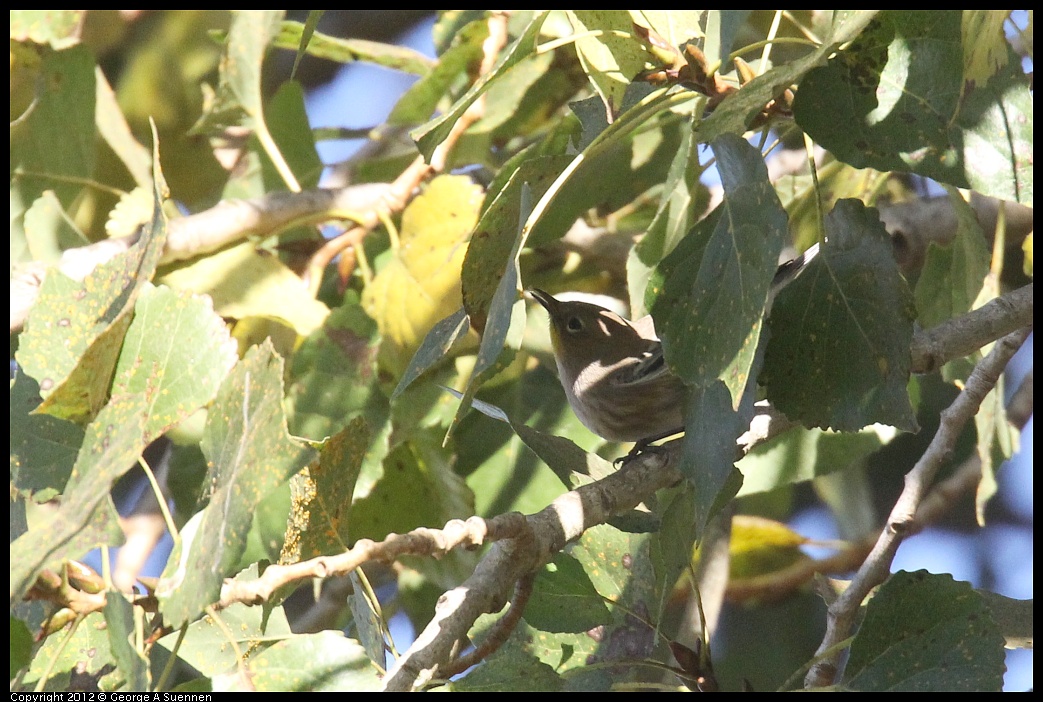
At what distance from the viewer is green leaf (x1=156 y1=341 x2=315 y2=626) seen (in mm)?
1089

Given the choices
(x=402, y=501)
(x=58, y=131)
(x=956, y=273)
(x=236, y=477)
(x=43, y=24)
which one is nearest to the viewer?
(x=236, y=477)

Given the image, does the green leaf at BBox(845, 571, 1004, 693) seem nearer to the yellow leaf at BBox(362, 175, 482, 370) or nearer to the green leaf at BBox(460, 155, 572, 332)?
the green leaf at BBox(460, 155, 572, 332)

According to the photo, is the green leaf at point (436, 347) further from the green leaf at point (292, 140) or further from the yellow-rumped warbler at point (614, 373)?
the green leaf at point (292, 140)

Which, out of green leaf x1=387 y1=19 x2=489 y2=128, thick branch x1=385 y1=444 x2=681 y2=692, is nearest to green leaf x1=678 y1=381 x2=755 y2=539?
thick branch x1=385 y1=444 x2=681 y2=692

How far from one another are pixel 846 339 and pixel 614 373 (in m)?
1.43

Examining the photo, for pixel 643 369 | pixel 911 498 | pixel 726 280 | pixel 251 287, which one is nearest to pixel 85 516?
pixel 726 280

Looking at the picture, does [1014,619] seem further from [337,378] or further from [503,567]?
[337,378]

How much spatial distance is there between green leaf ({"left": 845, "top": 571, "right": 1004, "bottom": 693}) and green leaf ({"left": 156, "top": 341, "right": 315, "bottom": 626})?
2.82 ft

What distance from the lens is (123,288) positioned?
148cm

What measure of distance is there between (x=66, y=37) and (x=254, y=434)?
2.12 metres

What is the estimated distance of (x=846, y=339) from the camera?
4.81 ft

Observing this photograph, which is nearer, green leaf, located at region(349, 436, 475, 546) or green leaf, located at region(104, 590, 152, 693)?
green leaf, located at region(104, 590, 152, 693)

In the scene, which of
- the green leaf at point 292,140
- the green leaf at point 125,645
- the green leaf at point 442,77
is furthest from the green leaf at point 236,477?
the green leaf at point 292,140

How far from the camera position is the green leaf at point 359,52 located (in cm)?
264
